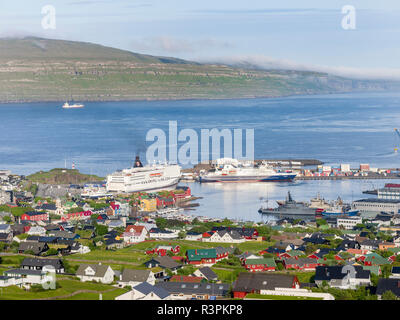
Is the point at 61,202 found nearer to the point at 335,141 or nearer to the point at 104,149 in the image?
the point at 104,149

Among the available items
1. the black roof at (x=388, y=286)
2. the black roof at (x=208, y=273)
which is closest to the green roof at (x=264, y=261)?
the black roof at (x=208, y=273)

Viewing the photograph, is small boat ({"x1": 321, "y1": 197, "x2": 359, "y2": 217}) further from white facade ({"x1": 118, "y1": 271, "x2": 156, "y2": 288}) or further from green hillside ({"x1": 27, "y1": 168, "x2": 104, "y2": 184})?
green hillside ({"x1": 27, "y1": 168, "x2": 104, "y2": 184})

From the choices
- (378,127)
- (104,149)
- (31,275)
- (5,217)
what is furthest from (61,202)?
(378,127)

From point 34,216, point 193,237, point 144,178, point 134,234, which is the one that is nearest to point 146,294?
point 134,234

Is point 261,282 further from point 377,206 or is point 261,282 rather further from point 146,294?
point 377,206

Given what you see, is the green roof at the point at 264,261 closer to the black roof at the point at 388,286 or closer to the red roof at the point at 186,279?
the red roof at the point at 186,279
